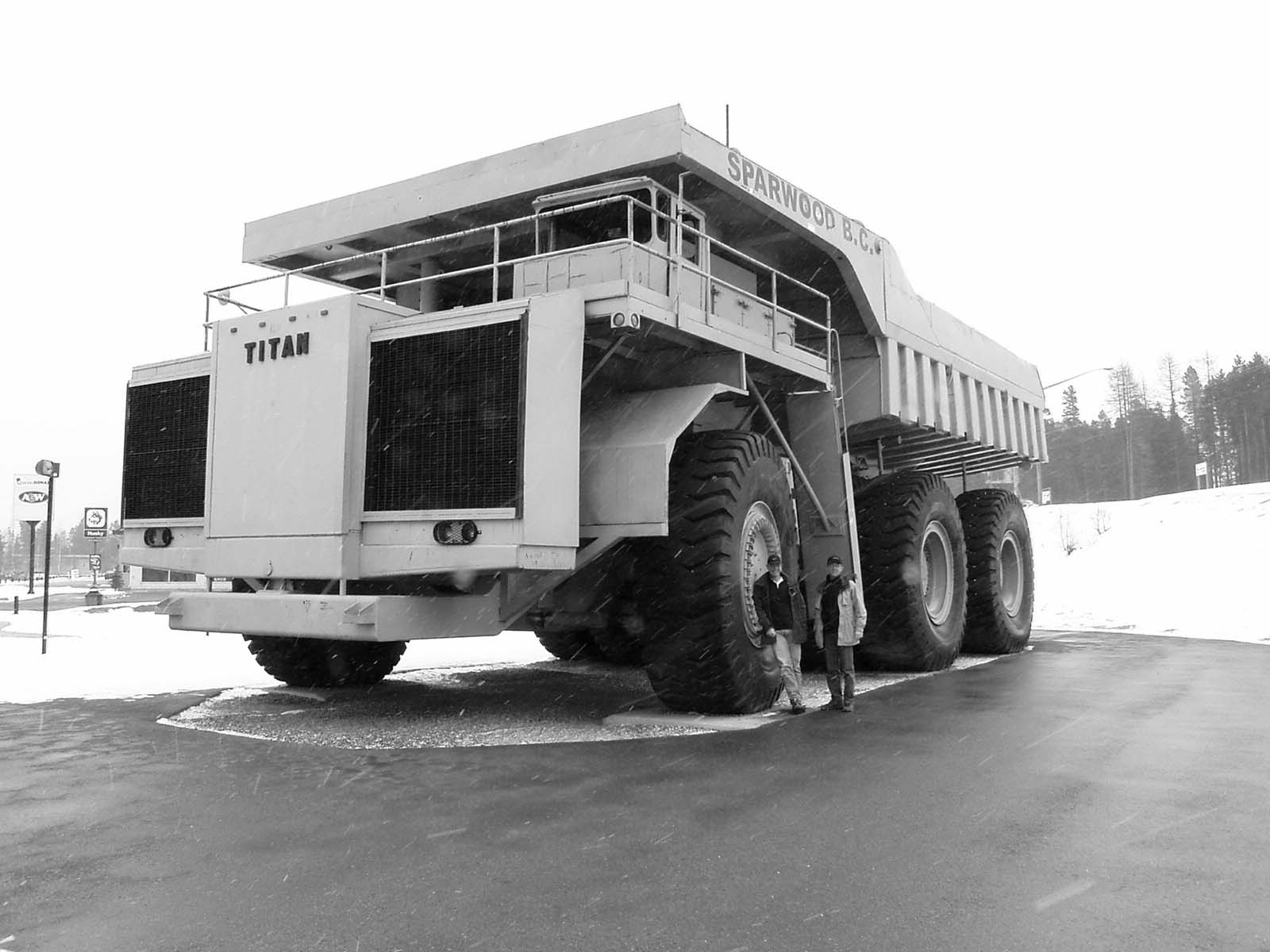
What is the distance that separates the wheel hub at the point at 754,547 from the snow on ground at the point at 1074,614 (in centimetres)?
525

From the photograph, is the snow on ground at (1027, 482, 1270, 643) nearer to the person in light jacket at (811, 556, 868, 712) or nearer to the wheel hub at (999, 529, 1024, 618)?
the wheel hub at (999, 529, 1024, 618)

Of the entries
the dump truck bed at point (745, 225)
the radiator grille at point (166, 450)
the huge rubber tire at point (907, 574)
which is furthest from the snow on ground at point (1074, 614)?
the dump truck bed at point (745, 225)

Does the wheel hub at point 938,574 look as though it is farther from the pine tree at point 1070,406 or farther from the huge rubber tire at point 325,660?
the pine tree at point 1070,406

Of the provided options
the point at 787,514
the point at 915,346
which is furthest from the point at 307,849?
the point at 915,346

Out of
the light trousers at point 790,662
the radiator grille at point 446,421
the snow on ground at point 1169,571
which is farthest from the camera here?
the snow on ground at point 1169,571

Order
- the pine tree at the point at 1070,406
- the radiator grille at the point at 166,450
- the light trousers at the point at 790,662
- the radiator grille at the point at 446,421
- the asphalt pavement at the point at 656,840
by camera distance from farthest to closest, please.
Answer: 1. the pine tree at the point at 1070,406
2. the radiator grille at the point at 166,450
3. the light trousers at the point at 790,662
4. the radiator grille at the point at 446,421
5. the asphalt pavement at the point at 656,840

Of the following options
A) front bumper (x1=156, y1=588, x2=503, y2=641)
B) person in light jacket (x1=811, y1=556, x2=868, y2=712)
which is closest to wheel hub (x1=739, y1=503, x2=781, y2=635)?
person in light jacket (x1=811, y1=556, x2=868, y2=712)

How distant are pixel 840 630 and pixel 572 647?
4.96m

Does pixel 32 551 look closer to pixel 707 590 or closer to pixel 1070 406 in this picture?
pixel 707 590

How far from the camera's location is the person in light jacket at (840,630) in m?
8.45

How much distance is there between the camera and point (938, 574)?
12.0 metres

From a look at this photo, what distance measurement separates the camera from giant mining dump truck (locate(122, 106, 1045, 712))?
6.91m

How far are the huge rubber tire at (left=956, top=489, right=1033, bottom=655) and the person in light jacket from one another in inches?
193

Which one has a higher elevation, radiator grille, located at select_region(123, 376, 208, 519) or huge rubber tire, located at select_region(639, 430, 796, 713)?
radiator grille, located at select_region(123, 376, 208, 519)
